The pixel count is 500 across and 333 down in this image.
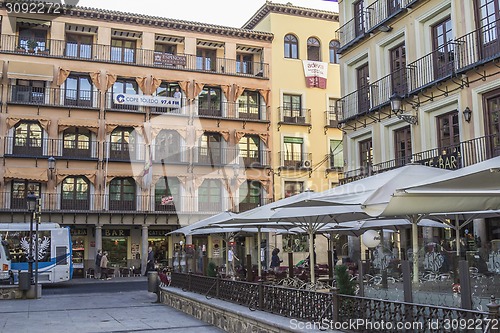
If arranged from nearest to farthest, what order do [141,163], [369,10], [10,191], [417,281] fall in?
1. [417,281]
2. [369,10]
3. [10,191]
4. [141,163]

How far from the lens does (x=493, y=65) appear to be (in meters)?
17.1

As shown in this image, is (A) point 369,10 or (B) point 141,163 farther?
(B) point 141,163

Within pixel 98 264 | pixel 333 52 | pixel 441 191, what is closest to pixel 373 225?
pixel 441 191

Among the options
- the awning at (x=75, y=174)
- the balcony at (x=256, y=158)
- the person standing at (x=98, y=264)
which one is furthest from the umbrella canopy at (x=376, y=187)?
the balcony at (x=256, y=158)

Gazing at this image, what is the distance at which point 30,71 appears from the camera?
34188mm

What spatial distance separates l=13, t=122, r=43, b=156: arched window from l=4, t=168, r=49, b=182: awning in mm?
1102

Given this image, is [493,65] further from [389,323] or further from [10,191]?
[10,191]

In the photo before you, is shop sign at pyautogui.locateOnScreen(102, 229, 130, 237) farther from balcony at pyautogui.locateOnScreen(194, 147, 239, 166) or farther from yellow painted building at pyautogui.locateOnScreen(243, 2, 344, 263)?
yellow painted building at pyautogui.locateOnScreen(243, 2, 344, 263)

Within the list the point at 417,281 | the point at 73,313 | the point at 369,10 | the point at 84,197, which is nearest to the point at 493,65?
the point at 369,10

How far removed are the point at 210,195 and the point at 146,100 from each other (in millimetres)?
7765

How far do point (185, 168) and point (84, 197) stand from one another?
266 inches

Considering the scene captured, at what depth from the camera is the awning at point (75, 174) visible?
1366 inches

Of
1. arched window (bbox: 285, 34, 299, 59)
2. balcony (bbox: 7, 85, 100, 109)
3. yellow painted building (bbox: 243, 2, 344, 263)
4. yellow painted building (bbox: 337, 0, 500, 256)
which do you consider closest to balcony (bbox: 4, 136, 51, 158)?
balcony (bbox: 7, 85, 100, 109)

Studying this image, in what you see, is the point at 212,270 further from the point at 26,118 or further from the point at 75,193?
Answer: the point at 26,118
